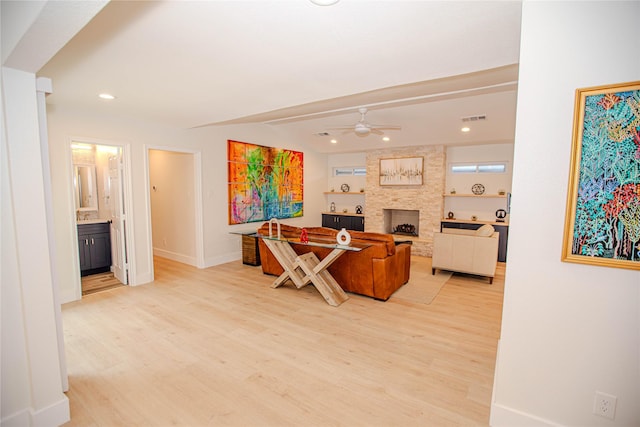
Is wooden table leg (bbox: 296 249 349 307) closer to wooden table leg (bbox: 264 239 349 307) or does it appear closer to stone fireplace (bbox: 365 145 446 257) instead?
wooden table leg (bbox: 264 239 349 307)

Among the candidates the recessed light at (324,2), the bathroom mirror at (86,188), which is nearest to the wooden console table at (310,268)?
the recessed light at (324,2)

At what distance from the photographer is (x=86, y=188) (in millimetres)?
5391

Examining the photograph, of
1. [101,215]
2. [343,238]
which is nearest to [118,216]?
[101,215]

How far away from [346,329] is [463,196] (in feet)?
15.8

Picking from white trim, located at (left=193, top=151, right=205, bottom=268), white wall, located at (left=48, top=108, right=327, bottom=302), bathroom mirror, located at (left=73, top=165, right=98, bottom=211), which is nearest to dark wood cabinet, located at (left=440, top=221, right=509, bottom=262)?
white wall, located at (left=48, top=108, right=327, bottom=302)

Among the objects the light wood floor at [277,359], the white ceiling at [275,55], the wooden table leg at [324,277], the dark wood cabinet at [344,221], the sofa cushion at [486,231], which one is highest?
the white ceiling at [275,55]

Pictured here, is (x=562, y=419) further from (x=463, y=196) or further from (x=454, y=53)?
(x=463, y=196)

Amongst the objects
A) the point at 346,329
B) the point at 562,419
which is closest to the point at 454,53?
the point at 562,419

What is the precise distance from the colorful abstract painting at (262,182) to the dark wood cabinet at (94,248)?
202 centimetres

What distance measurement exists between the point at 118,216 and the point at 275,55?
3.62 m

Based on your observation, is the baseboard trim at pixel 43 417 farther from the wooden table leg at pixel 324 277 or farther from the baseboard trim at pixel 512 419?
the baseboard trim at pixel 512 419

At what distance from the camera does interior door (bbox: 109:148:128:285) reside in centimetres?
438

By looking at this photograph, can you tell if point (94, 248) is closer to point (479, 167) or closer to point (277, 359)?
point (277, 359)

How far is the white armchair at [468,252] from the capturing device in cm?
446
